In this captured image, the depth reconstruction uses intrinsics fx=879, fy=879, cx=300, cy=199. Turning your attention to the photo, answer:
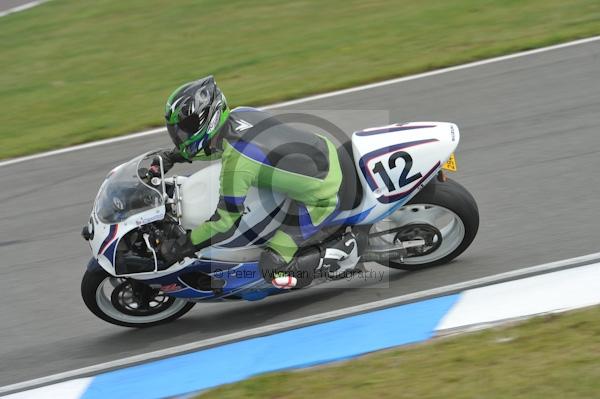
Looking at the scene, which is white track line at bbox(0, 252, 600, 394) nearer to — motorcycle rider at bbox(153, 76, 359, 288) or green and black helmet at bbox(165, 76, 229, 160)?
motorcycle rider at bbox(153, 76, 359, 288)

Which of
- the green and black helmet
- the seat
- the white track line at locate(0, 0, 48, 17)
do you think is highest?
the white track line at locate(0, 0, 48, 17)

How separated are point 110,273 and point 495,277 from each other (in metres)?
2.59

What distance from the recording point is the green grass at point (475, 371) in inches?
173

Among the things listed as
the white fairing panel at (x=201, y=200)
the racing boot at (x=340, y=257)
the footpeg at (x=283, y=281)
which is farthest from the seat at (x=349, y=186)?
the white fairing panel at (x=201, y=200)

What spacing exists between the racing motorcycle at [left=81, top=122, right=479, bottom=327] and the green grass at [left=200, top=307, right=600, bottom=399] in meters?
1.13

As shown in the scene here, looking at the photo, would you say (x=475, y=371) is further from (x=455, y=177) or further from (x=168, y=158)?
(x=455, y=177)

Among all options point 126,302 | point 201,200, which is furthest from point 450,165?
point 126,302

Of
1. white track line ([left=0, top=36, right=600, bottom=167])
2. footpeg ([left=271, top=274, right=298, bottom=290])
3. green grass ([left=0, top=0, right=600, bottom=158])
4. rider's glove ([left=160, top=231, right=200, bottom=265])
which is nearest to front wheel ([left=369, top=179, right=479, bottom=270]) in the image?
footpeg ([left=271, top=274, right=298, bottom=290])

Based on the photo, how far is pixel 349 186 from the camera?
5.94 metres

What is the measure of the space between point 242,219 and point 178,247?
1.49ft

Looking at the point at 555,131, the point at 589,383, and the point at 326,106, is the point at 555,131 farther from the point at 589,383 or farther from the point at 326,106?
the point at 589,383

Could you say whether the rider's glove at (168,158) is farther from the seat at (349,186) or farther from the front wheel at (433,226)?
the front wheel at (433,226)

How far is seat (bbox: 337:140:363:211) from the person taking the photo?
5930 millimetres

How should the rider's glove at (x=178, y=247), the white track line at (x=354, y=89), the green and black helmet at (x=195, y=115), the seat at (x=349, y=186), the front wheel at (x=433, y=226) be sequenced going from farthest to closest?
the white track line at (x=354, y=89) → the front wheel at (x=433, y=226) → the seat at (x=349, y=186) → the rider's glove at (x=178, y=247) → the green and black helmet at (x=195, y=115)
